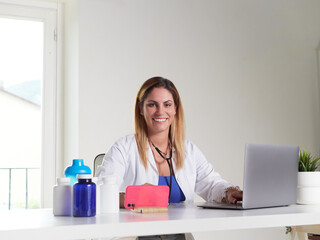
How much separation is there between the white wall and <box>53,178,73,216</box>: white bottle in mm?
1820

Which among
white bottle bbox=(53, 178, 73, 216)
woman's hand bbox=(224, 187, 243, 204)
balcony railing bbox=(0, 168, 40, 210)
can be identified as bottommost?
balcony railing bbox=(0, 168, 40, 210)

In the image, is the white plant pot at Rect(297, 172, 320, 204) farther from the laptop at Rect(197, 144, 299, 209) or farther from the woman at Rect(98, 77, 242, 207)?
the woman at Rect(98, 77, 242, 207)

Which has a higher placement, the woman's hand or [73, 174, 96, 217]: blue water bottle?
[73, 174, 96, 217]: blue water bottle

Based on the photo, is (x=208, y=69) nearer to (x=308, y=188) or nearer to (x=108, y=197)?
(x=308, y=188)

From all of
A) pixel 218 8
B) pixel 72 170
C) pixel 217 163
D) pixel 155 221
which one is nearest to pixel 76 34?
pixel 218 8

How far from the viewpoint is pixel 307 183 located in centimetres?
169

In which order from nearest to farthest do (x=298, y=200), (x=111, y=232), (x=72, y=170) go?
(x=111, y=232) → (x=72, y=170) → (x=298, y=200)

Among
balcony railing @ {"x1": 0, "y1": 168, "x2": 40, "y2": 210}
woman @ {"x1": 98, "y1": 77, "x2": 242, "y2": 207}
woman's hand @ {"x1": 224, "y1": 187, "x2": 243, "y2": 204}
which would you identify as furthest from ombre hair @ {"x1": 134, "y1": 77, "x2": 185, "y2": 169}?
balcony railing @ {"x1": 0, "y1": 168, "x2": 40, "y2": 210}

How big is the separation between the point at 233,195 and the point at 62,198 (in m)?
0.69

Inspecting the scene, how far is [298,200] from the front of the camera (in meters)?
1.68

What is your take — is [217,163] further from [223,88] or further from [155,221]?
[155,221]

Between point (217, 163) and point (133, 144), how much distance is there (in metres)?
1.49

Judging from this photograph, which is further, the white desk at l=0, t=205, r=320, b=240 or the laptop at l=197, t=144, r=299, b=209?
the laptop at l=197, t=144, r=299, b=209

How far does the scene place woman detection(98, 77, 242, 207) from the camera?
2.09m
